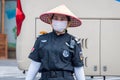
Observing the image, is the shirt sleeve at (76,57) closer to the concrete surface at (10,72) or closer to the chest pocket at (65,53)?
the chest pocket at (65,53)

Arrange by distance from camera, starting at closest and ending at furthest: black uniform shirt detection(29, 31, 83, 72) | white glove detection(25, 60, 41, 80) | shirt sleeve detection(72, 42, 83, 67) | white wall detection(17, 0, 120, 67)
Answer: black uniform shirt detection(29, 31, 83, 72) → shirt sleeve detection(72, 42, 83, 67) → white glove detection(25, 60, 41, 80) → white wall detection(17, 0, 120, 67)

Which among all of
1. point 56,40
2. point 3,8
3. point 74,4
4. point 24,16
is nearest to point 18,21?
point 24,16

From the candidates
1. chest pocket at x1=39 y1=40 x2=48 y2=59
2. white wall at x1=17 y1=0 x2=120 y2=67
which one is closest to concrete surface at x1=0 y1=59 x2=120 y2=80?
white wall at x1=17 y1=0 x2=120 y2=67

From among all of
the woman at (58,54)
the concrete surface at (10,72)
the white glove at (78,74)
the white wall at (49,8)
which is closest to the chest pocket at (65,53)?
the woman at (58,54)

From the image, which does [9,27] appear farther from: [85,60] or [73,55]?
[73,55]

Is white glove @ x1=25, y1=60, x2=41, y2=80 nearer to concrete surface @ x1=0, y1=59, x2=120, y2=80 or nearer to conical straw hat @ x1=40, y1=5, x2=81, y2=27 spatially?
conical straw hat @ x1=40, y1=5, x2=81, y2=27

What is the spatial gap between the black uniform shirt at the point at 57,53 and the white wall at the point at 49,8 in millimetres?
2546

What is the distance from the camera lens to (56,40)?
197 inches

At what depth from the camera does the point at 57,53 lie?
4.93m

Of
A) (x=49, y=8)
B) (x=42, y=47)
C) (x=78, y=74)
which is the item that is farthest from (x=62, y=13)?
(x=49, y=8)

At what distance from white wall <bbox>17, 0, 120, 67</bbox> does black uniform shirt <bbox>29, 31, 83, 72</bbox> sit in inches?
100

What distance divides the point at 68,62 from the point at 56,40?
0.27m

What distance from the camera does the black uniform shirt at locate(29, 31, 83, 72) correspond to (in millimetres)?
4926

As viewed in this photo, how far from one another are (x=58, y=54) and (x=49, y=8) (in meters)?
2.76
